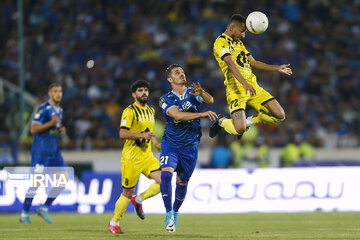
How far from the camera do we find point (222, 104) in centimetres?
2273

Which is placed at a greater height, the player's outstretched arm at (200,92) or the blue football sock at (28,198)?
the player's outstretched arm at (200,92)

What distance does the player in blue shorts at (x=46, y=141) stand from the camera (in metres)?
13.9

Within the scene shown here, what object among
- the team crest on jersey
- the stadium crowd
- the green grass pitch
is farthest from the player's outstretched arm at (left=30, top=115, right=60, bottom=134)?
the stadium crowd

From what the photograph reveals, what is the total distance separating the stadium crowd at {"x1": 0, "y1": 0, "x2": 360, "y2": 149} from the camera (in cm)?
2261

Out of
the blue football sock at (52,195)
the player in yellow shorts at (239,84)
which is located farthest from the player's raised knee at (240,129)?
the blue football sock at (52,195)

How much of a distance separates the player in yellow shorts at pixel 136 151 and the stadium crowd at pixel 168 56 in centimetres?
973

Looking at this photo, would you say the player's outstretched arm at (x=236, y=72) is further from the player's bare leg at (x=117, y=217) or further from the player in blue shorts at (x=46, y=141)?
the player in blue shorts at (x=46, y=141)

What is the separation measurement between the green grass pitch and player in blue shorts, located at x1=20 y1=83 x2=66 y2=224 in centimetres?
43

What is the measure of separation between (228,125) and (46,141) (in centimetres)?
438

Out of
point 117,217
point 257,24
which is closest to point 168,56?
point 117,217

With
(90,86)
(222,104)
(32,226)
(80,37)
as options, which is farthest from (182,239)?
(80,37)

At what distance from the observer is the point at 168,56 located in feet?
81.5

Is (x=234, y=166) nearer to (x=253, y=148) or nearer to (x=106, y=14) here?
(x=253, y=148)

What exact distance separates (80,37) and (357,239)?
1770 centimetres
